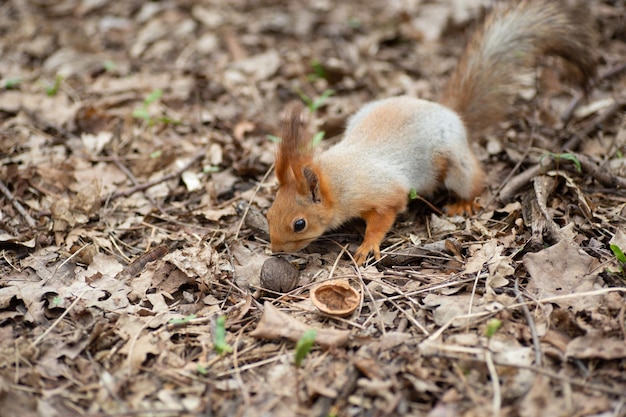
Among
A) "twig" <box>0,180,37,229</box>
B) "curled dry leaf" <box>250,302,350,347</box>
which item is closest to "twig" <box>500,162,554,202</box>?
"curled dry leaf" <box>250,302,350,347</box>

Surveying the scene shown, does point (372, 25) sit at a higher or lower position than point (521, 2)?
lower

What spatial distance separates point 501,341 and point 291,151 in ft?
5.14

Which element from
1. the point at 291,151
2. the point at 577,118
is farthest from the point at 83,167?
the point at 577,118

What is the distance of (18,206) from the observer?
13.1 feet

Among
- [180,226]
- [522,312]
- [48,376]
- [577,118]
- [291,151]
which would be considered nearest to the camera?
[48,376]

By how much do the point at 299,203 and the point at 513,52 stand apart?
224 centimetres

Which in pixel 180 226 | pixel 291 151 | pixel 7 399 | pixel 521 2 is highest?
pixel 521 2

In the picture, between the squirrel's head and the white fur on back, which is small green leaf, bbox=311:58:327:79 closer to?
the white fur on back

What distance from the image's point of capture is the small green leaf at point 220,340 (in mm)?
2709

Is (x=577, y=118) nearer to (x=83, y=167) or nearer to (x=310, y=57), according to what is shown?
(x=310, y=57)

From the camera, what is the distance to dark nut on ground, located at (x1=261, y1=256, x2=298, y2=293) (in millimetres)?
3246

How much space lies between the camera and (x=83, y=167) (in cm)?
457

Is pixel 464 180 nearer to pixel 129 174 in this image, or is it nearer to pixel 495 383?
pixel 495 383

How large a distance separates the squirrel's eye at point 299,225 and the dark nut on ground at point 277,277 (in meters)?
0.29
